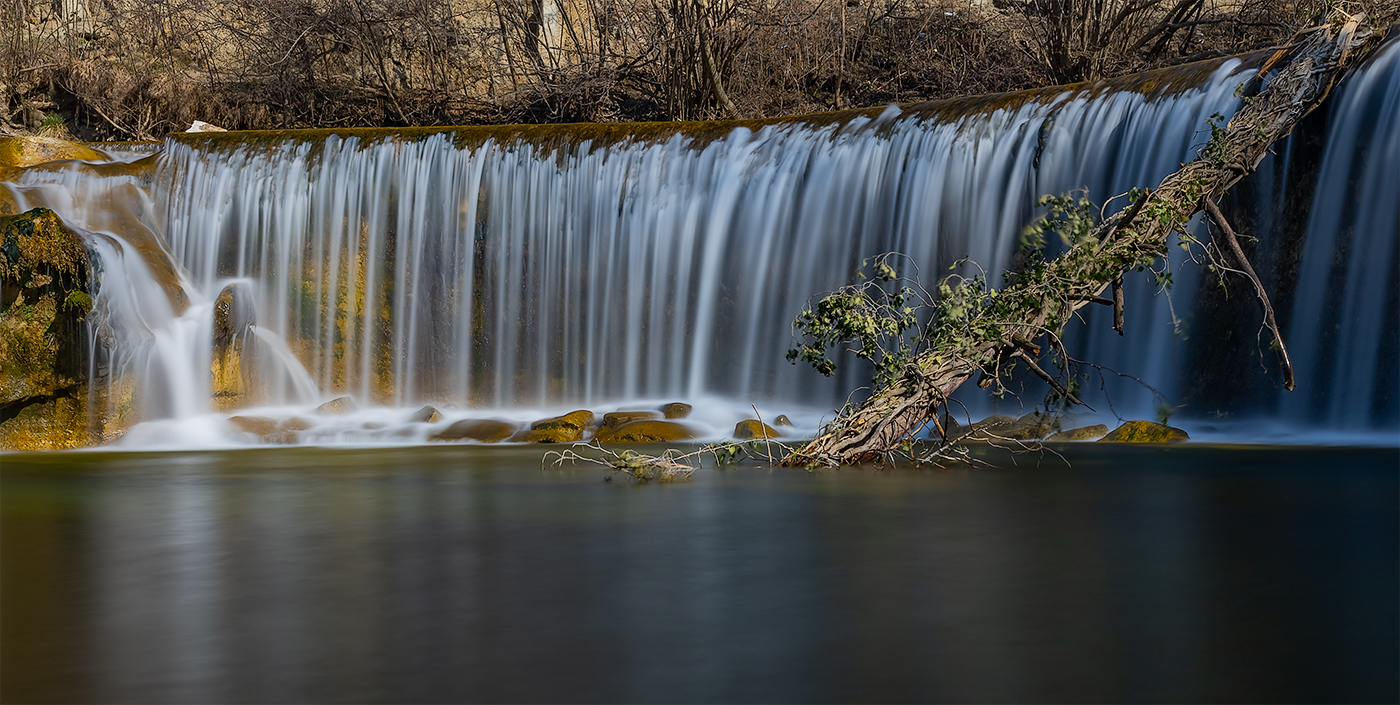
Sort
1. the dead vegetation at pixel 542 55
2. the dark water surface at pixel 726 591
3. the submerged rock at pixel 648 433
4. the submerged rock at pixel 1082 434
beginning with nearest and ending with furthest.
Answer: the dark water surface at pixel 726 591
the submerged rock at pixel 1082 434
the submerged rock at pixel 648 433
the dead vegetation at pixel 542 55

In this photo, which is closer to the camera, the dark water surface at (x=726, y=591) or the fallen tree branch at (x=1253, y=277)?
the dark water surface at (x=726, y=591)

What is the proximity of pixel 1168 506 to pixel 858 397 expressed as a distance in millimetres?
6156

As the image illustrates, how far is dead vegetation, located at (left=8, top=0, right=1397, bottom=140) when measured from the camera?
15.1 m

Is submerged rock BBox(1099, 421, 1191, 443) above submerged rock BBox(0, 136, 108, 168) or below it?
below

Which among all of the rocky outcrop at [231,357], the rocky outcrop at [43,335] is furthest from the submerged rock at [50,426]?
the rocky outcrop at [231,357]

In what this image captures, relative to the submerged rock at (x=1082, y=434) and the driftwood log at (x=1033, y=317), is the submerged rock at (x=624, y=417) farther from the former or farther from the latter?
the driftwood log at (x=1033, y=317)

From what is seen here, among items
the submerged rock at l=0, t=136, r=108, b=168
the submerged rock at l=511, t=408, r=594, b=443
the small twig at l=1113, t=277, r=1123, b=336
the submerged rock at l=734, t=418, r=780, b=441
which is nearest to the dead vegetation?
the submerged rock at l=0, t=136, r=108, b=168

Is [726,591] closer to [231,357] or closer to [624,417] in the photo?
[624,417]

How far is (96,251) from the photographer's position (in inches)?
404

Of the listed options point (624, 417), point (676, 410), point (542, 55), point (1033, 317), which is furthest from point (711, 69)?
point (1033, 317)

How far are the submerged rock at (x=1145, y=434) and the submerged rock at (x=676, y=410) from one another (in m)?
3.58

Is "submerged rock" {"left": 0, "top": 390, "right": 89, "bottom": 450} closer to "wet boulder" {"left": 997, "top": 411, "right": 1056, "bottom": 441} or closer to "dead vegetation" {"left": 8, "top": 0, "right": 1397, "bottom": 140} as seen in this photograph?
"wet boulder" {"left": 997, "top": 411, "right": 1056, "bottom": 441}

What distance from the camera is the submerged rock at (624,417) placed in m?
9.45

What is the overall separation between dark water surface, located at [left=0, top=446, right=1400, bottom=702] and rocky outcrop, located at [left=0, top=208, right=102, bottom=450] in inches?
200
